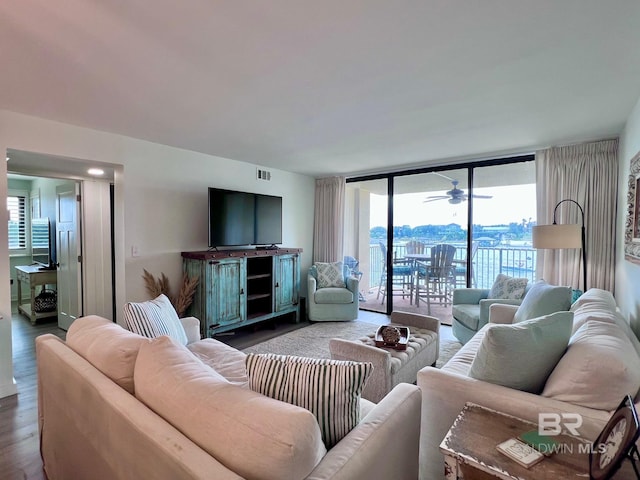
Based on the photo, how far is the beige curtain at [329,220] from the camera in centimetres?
537

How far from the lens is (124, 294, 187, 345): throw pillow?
197cm

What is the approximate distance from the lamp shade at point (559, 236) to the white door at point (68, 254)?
5260mm

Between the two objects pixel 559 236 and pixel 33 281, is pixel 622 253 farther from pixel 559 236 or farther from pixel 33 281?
pixel 33 281

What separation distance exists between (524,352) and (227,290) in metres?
3.13

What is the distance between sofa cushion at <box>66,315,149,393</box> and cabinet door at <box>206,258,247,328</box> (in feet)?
6.17

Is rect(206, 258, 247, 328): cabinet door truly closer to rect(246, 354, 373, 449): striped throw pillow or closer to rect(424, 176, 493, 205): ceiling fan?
rect(246, 354, 373, 449): striped throw pillow

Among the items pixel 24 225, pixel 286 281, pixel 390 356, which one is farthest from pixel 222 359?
pixel 24 225

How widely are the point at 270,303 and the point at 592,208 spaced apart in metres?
3.97

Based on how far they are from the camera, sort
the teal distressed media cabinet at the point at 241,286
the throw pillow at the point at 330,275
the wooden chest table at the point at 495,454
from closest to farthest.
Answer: the wooden chest table at the point at 495,454, the teal distressed media cabinet at the point at 241,286, the throw pillow at the point at 330,275

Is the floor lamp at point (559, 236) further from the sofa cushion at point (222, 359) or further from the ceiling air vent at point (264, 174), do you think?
the ceiling air vent at point (264, 174)

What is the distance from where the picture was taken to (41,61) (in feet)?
5.97

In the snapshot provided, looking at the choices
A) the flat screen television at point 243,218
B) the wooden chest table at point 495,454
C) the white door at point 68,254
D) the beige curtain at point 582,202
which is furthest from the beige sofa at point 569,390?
the white door at point 68,254

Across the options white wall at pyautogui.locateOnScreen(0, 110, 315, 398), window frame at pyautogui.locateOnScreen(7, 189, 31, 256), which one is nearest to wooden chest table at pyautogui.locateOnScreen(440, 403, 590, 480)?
white wall at pyautogui.locateOnScreen(0, 110, 315, 398)

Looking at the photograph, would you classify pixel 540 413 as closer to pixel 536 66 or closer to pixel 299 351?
pixel 536 66
